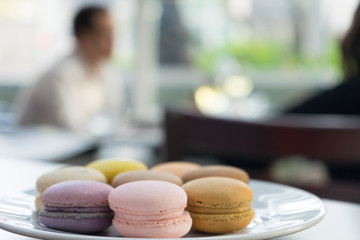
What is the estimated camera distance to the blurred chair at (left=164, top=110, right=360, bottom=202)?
4.67 feet

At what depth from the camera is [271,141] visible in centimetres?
147

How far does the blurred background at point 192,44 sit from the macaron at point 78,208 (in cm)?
464

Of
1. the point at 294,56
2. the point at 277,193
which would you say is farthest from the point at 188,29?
the point at 277,193

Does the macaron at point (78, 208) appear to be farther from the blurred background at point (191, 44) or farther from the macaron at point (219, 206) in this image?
the blurred background at point (191, 44)

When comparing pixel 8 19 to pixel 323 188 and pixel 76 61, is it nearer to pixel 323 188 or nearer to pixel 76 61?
pixel 76 61

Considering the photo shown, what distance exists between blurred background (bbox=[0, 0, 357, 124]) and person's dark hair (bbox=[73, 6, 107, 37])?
5.97 ft

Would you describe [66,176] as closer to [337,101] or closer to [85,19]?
[337,101]

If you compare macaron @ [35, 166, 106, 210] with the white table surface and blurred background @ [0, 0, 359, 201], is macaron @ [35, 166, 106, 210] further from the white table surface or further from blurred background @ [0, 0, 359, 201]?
blurred background @ [0, 0, 359, 201]

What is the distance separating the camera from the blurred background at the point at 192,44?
548 cm

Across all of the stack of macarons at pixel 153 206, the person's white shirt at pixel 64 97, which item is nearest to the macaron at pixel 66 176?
the stack of macarons at pixel 153 206

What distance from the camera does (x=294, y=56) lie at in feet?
17.9

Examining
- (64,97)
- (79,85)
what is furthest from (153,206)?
(79,85)

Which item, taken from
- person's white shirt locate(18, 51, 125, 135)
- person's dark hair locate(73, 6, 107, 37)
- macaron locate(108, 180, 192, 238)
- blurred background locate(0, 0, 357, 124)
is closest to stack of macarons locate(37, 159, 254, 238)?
macaron locate(108, 180, 192, 238)

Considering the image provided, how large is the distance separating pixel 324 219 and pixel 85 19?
122 inches
